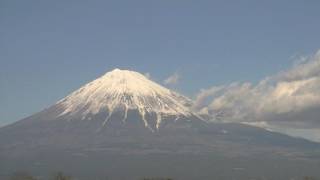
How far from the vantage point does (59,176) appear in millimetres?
123250

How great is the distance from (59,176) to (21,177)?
15446 mm

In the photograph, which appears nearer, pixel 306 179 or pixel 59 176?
pixel 59 176

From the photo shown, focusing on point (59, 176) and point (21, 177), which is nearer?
point (59, 176)

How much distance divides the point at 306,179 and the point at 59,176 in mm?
46238

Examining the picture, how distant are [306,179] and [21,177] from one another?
5210 cm

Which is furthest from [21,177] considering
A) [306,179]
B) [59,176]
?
[306,179]

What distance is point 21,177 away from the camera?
446 feet

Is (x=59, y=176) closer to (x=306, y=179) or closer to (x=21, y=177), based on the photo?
(x=21, y=177)

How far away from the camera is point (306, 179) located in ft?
456
